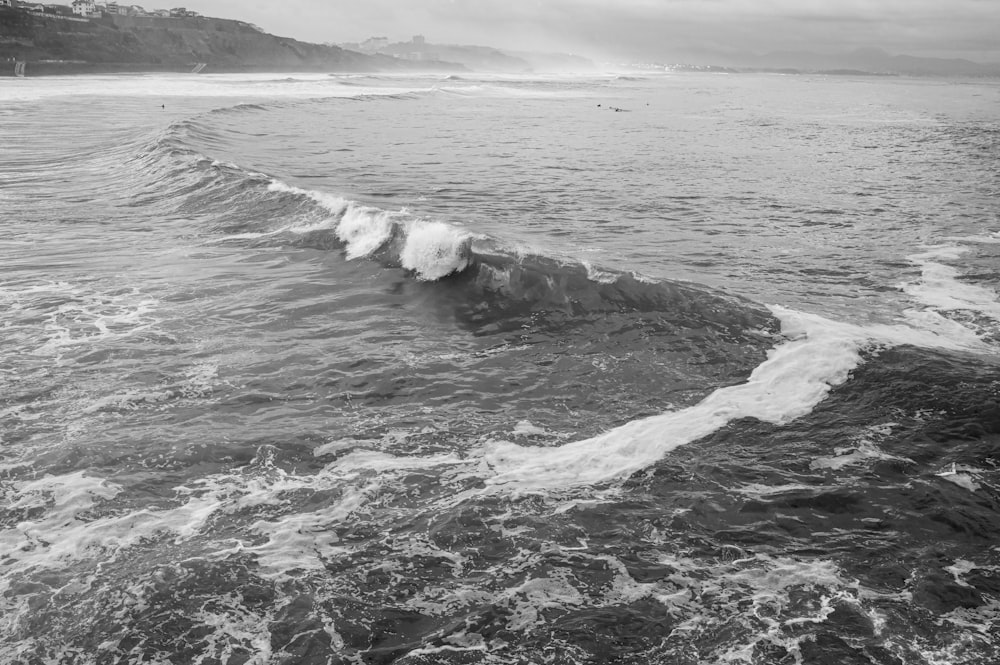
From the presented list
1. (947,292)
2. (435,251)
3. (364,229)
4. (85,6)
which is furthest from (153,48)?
(947,292)

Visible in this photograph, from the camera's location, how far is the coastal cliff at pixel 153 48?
9012cm

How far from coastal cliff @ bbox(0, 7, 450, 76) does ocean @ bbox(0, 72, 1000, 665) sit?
8905 centimetres

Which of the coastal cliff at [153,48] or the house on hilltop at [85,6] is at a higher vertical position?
the house on hilltop at [85,6]

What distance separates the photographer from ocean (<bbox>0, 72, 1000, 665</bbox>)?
5043 millimetres

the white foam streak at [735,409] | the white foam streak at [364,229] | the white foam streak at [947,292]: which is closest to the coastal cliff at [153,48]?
the white foam streak at [364,229]

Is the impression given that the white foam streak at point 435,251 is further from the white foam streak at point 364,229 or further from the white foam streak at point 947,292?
the white foam streak at point 947,292

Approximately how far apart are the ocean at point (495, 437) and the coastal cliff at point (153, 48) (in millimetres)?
89049

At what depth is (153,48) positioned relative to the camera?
4532 inches

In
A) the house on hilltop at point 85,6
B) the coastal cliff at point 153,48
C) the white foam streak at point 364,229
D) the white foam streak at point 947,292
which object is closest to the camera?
the white foam streak at point 947,292

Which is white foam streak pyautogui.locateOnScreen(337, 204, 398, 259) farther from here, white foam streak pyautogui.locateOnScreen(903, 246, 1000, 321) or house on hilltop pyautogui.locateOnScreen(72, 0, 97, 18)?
house on hilltop pyautogui.locateOnScreen(72, 0, 97, 18)

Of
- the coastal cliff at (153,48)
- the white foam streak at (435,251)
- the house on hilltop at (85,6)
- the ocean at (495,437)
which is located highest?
the house on hilltop at (85,6)

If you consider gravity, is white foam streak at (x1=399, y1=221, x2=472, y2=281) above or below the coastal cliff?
below

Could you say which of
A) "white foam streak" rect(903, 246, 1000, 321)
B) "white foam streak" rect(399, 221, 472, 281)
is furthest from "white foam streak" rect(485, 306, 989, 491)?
"white foam streak" rect(399, 221, 472, 281)

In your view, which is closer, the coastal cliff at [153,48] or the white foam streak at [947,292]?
the white foam streak at [947,292]
